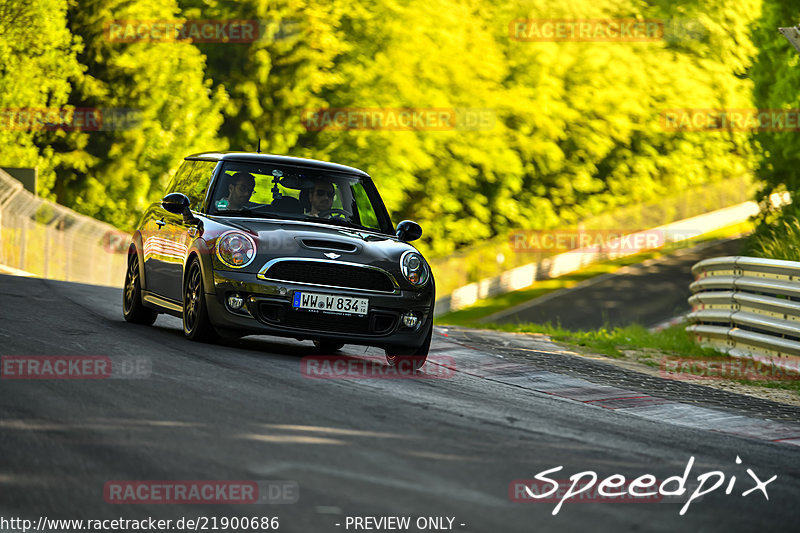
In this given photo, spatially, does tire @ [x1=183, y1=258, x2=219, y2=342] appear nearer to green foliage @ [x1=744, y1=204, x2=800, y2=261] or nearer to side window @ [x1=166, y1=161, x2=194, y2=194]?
side window @ [x1=166, y1=161, x2=194, y2=194]

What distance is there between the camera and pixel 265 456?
590 centimetres

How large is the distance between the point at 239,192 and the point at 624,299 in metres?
32.7

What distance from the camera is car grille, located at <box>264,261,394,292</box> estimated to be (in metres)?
9.78

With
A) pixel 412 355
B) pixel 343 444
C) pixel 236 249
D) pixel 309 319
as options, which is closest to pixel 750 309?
pixel 412 355

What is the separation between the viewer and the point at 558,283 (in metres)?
46.6

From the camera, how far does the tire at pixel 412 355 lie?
10297 millimetres

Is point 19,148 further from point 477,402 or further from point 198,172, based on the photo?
point 477,402

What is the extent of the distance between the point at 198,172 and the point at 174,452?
19.9ft

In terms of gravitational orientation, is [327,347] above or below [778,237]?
below

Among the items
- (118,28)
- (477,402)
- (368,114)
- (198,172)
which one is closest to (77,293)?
(198,172)

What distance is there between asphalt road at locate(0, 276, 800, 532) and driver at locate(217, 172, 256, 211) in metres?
1.31

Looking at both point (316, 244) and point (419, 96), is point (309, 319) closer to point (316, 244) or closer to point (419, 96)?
point (316, 244)

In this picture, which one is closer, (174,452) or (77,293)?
(174,452)

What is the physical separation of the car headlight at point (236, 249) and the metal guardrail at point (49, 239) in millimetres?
15575
